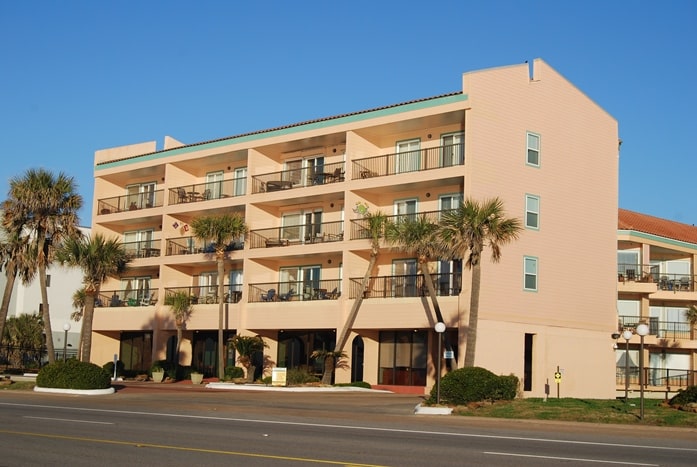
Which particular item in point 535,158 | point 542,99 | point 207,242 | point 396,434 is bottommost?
point 396,434

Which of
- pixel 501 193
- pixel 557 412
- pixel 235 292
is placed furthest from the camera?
pixel 235 292

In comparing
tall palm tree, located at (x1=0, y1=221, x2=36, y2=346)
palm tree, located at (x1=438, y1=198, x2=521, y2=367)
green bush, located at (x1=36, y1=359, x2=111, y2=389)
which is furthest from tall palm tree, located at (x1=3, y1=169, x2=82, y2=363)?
palm tree, located at (x1=438, y1=198, x2=521, y2=367)

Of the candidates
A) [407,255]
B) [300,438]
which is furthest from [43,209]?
[300,438]

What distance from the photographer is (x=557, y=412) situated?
91.4 feet

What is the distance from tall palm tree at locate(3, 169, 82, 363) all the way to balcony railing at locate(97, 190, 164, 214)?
37.6ft

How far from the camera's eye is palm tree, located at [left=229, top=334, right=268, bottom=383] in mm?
46219

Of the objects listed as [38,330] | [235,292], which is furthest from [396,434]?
[38,330]

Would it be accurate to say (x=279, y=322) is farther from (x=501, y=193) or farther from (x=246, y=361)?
(x=501, y=193)

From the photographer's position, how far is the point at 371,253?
4447cm

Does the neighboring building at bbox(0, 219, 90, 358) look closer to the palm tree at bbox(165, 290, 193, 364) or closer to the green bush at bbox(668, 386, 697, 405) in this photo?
the palm tree at bbox(165, 290, 193, 364)

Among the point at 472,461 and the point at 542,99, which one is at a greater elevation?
the point at 542,99

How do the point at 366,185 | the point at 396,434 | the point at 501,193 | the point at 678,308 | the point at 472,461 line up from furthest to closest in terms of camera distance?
the point at 678,308, the point at 366,185, the point at 501,193, the point at 396,434, the point at 472,461

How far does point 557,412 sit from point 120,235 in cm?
3928

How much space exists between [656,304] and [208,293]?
28392mm
